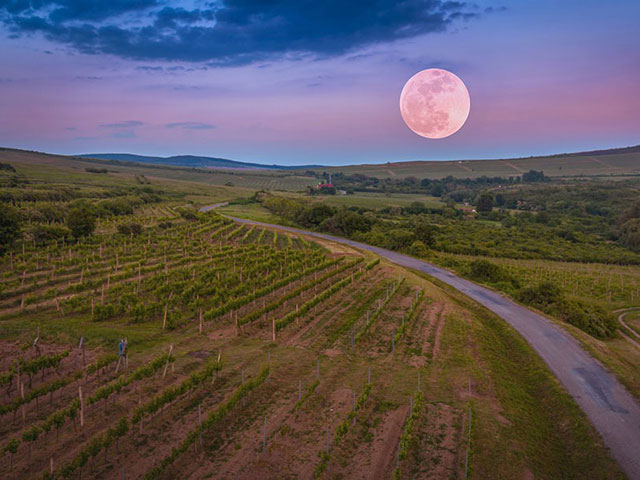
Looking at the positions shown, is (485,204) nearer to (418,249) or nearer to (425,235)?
(425,235)

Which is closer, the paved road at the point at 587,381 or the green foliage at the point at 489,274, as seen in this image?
the paved road at the point at 587,381

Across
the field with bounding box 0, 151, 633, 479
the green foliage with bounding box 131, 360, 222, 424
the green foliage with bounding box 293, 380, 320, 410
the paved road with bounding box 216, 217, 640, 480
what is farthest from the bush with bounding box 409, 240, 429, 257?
the green foliage with bounding box 131, 360, 222, 424

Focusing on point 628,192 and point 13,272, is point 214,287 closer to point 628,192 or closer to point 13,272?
point 13,272

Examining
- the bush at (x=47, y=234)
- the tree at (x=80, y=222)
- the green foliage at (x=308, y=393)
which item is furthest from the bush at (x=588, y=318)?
the bush at (x=47, y=234)

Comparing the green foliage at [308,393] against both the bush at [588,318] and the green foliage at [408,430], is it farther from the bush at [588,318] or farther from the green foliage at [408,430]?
the bush at [588,318]

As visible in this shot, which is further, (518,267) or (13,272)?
(518,267)

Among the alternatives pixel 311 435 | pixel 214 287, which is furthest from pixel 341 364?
pixel 214 287

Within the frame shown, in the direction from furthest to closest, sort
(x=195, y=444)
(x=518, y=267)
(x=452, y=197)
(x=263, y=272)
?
(x=452, y=197), (x=518, y=267), (x=263, y=272), (x=195, y=444)
